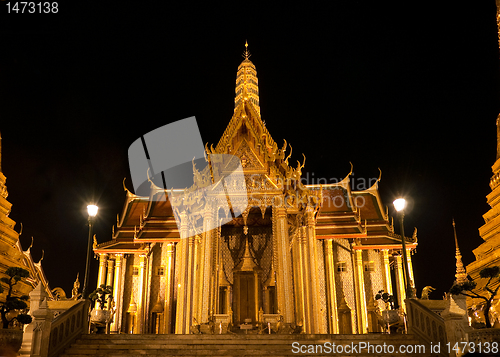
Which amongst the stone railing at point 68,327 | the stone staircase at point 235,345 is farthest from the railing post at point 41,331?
the stone staircase at point 235,345

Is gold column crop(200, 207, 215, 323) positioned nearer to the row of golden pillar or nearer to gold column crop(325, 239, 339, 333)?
the row of golden pillar

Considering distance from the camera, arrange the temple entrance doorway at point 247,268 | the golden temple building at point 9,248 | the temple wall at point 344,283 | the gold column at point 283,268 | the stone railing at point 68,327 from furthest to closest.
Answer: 1. the temple wall at point 344,283
2. the golden temple building at point 9,248
3. the temple entrance doorway at point 247,268
4. the gold column at point 283,268
5. the stone railing at point 68,327

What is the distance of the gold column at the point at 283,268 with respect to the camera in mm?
14352

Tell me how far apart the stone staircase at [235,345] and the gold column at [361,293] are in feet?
38.0

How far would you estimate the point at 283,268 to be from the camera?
1477 cm

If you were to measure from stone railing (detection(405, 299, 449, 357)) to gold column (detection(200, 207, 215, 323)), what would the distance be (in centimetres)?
590

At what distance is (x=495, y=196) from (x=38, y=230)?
845 inches

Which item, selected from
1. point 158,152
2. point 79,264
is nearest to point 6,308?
point 79,264

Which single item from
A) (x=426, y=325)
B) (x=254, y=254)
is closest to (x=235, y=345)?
(x=426, y=325)

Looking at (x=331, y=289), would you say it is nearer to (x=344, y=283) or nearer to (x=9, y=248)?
(x=344, y=283)

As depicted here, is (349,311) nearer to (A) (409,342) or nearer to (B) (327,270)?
(B) (327,270)

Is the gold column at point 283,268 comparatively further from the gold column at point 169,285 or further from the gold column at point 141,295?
the gold column at point 141,295

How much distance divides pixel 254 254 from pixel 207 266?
435cm

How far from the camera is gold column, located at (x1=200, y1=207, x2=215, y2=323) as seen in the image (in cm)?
1449
